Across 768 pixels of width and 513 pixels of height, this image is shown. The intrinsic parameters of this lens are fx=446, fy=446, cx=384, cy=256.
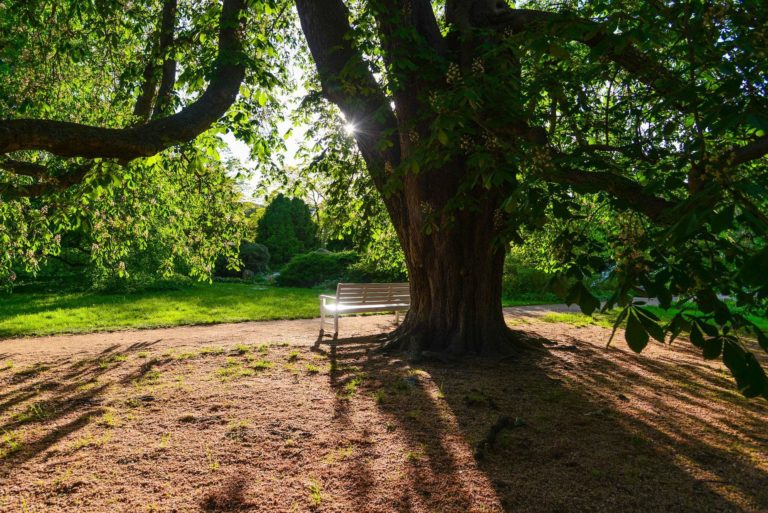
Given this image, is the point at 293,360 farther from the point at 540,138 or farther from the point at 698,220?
the point at 698,220

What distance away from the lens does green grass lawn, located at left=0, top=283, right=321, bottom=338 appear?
8.80m

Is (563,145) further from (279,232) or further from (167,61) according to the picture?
(279,232)

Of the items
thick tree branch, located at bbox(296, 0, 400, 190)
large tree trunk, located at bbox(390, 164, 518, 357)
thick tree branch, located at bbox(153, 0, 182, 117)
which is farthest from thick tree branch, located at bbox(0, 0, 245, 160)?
large tree trunk, located at bbox(390, 164, 518, 357)

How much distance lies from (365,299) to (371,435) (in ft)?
14.5

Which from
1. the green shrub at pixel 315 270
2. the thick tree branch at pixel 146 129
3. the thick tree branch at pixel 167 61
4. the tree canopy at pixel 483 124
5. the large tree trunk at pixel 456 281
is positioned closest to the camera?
the tree canopy at pixel 483 124

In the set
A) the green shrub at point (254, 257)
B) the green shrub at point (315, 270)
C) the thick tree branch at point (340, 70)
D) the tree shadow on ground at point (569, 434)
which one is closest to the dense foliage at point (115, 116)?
the thick tree branch at point (340, 70)

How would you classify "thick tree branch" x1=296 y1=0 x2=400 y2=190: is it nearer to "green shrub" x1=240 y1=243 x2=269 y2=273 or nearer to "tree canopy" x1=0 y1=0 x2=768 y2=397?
"tree canopy" x1=0 y1=0 x2=768 y2=397

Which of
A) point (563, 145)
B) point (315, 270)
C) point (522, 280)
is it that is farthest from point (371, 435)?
point (315, 270)

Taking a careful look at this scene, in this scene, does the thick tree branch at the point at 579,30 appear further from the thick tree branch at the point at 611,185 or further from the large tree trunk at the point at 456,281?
the large tree trunk at the point at 456,281

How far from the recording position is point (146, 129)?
14.2 feet

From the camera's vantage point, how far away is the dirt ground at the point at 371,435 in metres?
2.60

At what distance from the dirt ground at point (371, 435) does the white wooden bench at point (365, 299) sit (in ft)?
4.98

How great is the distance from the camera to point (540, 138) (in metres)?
3.89

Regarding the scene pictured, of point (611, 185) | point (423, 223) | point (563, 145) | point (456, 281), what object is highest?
point (563, 145)
